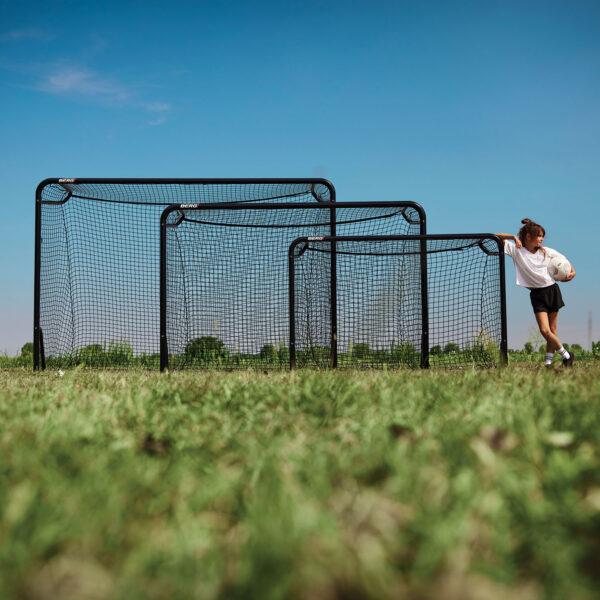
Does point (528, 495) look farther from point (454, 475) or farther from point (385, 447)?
point (385, 447)

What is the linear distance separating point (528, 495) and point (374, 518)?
1.76ft

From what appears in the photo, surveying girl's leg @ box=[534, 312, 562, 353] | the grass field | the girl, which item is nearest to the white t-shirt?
the girl

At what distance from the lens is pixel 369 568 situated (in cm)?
139

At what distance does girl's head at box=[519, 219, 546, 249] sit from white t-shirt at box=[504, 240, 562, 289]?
0.38 feet

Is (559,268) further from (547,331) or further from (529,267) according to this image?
(547,331)

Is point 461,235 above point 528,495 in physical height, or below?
above

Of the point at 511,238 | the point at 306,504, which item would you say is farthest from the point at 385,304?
the point at 306,504

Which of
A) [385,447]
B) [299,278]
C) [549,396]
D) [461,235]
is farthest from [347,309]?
[385,447]

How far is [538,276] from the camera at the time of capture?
909 centimetres

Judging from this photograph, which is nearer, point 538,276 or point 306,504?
point 306,504

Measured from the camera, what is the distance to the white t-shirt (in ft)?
29.9

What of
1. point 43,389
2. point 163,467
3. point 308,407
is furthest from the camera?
point 43,389

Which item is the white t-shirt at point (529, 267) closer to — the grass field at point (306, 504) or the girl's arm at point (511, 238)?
the girl's arm at point (511, 238)

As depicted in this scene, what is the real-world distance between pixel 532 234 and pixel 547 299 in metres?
0.90
